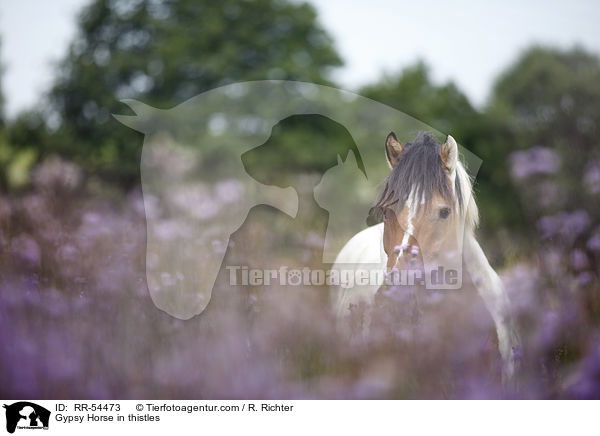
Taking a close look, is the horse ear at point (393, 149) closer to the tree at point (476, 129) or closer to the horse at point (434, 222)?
the horse at point (434, 222)

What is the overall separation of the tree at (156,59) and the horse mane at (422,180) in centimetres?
770

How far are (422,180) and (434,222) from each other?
198 millimetres

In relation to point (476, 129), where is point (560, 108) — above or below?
below

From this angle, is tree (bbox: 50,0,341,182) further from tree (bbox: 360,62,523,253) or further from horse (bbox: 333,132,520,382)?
horse (bbox: 333,132,520,382)

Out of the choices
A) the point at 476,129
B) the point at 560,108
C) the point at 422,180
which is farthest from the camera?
the point at 476,129

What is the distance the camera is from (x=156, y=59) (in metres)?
9.57

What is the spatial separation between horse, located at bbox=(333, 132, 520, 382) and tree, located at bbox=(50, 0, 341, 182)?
303 inches
